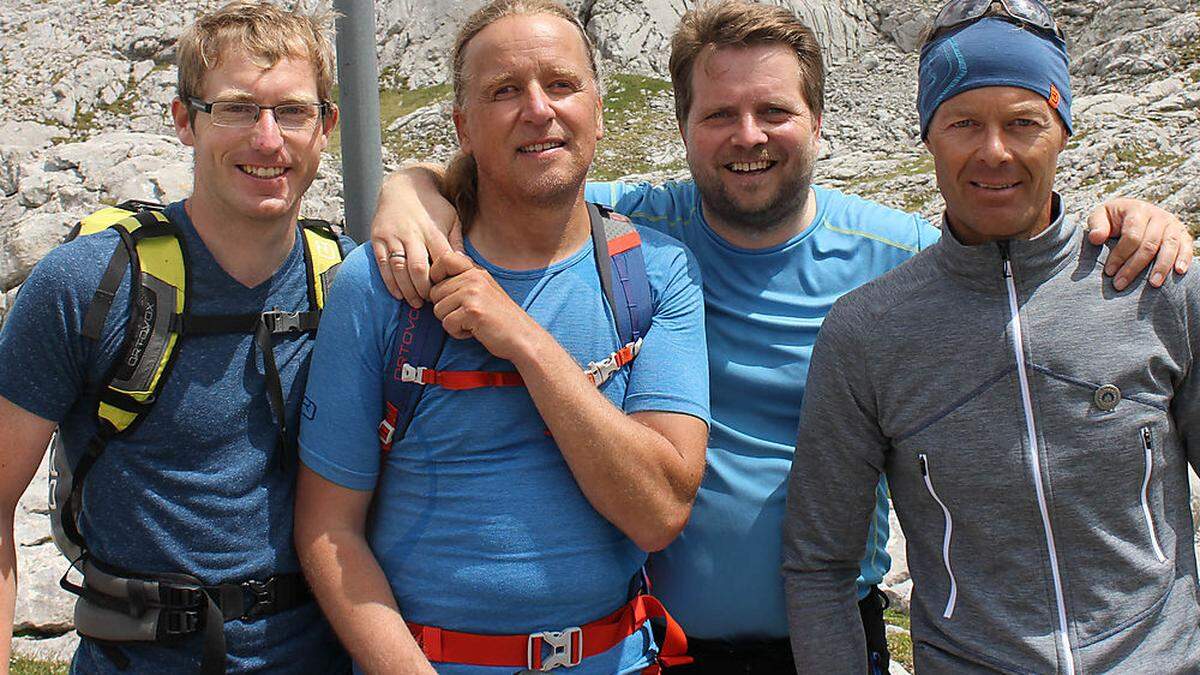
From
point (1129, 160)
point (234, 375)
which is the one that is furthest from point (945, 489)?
point (1129, 160)

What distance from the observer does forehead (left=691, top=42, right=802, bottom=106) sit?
4473 mm

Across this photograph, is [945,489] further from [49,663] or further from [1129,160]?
[1129,160]

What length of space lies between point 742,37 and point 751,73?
0.58 feet

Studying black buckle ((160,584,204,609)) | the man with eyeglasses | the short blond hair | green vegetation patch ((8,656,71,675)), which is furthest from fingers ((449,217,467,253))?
green vegetation patch ((8,656,71,675))

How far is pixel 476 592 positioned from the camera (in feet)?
11.8

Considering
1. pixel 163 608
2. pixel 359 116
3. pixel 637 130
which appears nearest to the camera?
pixel 163 608

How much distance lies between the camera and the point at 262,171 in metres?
4.09

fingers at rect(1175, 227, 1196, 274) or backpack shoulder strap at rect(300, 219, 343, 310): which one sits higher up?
fingers at rect(1175, 227, 1196, 274)

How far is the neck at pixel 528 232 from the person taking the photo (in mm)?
3904

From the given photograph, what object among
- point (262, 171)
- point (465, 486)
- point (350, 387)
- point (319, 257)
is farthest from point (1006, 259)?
point (262, 171)

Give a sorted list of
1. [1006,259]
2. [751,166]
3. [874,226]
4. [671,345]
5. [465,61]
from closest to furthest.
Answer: [1006,259] → [671,345] → [465,61] → [751,166] → [874,226]

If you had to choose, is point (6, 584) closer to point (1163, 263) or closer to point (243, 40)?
point (243, 40)

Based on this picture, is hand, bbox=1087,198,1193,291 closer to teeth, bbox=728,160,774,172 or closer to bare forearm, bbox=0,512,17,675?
teeth, bbox=728,160,774,172

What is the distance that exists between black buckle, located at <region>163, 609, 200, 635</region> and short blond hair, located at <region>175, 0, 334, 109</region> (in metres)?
2.07
